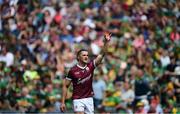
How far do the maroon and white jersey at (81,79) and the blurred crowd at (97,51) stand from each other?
16.8 ft

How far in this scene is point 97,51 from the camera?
20.6m

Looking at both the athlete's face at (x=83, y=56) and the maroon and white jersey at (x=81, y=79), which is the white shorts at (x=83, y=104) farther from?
the athlete's face at (x=83, y=56)

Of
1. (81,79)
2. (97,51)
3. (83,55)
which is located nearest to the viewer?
(83,55)

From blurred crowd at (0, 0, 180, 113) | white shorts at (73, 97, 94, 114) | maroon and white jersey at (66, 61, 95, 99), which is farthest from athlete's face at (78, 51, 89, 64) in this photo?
blurred crowd at (0, 0, 180, 113)

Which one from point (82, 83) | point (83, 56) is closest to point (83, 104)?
point (82, 83)

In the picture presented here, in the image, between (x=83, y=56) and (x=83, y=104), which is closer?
(x=83, y=56)

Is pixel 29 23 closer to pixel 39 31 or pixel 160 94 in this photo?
pixel 39 31

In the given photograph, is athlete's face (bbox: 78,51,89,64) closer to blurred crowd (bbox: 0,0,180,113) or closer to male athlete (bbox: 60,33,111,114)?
male athlete (bbox: 60,33,111,114)

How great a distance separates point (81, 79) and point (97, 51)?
7.89 meters

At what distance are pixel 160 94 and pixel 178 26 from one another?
154 inches

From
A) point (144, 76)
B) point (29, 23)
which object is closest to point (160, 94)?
point (144, 76)

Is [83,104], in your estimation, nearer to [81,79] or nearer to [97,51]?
[81,79]

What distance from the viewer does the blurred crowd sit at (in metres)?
18.7

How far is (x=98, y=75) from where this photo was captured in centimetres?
1938
